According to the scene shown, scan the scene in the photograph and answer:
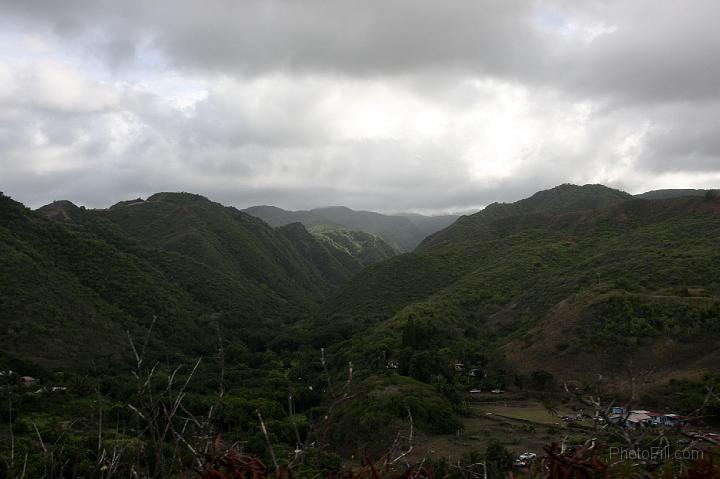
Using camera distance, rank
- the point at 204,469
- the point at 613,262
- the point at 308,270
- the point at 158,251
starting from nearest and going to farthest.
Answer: the point at 204,469 → the point at 613,262 → the point at 158,251 → the point at 308,270

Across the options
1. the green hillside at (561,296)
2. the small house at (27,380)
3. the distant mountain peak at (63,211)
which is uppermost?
the distant mountain peak at (63,211)

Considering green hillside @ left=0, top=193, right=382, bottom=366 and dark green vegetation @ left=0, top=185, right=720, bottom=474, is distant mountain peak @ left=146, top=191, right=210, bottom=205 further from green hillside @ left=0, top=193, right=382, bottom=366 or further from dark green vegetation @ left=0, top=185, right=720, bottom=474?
dark green vegetation @ left=0, top=185, right=720, bottom=474

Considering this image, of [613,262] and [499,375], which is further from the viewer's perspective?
[613,262]

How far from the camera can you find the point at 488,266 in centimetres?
7088

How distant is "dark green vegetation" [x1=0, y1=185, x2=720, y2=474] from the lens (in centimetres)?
3062

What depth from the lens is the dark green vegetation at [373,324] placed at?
30.6 metres

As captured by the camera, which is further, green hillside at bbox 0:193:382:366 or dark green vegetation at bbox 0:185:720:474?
green hillside at bbox 0:193:382:366

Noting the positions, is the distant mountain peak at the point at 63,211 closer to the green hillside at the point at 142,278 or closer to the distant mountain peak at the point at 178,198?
the green hillside at the point at 142,278

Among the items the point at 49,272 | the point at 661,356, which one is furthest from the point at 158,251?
the point at 661,356

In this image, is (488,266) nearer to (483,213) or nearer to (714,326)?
(714,326)

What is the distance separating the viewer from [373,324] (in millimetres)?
64125

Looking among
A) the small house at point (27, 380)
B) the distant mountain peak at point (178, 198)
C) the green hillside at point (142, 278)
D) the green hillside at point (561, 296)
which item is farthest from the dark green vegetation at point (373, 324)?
the distant mountain peak at point (178, 198)

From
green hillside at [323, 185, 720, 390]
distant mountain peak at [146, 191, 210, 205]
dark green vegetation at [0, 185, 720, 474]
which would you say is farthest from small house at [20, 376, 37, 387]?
distant mountain peak at [146, 191, 210, 205]

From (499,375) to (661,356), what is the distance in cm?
1105
